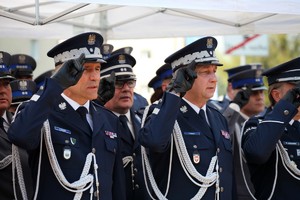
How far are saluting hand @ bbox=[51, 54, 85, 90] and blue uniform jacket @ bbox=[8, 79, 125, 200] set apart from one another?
1.8 inches

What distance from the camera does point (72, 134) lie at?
507 centimetres

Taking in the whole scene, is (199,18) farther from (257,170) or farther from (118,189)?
(118,189)

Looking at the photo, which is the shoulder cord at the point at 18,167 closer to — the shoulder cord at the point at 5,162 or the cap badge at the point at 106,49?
the shoulder cord at the point at 5,162

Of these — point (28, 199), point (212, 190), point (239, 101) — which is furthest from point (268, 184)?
point (28, 199)

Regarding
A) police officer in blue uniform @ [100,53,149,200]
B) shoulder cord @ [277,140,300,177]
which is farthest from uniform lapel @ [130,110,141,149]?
shoulder cord @ [277,140,300,177]

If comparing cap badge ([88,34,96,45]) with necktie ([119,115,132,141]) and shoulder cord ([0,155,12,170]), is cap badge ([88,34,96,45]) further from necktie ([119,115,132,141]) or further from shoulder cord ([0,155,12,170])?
necktie ([119,115,132,141])

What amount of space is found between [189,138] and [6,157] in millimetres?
1324

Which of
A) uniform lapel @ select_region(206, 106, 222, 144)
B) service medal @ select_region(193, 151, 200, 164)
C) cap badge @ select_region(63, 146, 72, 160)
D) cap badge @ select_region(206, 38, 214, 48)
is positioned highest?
cap badge @ select_region(206, 38, 214, 48)

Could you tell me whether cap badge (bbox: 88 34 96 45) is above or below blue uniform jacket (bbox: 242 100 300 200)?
above

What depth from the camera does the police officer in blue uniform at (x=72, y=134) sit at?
4.71 meters

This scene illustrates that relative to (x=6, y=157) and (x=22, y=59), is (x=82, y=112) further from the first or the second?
(x=22, y=59)

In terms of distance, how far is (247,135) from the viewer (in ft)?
19.9

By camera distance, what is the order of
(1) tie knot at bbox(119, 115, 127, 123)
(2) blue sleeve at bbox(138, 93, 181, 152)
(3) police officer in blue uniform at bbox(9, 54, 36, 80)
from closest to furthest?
(2) blue sleeve at bbox(138, 93, 181, 152), (1) tie knot at bbox(119, 115, 127, 123), (3) police officer in blue uniform at bbox(9, 54, 36, 80)

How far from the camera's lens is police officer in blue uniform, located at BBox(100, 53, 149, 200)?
6.16 meters
